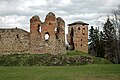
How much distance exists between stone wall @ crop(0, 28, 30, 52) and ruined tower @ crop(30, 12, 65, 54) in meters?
1.47

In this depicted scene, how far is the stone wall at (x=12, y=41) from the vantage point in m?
41.2

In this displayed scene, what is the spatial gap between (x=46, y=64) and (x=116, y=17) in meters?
16.9

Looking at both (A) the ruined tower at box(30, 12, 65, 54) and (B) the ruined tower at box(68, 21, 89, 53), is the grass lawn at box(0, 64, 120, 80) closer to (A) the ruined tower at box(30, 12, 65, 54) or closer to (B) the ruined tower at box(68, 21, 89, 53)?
(A) the ruined tower at box(30, 12, 65, 54)

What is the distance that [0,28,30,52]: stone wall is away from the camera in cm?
4116

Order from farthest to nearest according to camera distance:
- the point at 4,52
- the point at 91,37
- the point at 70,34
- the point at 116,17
Answer: 1. the point at 91,37
2. the point at 70,34
3. the point at 116,17
4. the point at 4,52

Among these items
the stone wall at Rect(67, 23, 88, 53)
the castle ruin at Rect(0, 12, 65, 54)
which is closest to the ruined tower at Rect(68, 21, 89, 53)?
the stone wall at Rect(67, 23, 88, 53)

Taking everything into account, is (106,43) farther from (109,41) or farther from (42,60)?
(42,60)

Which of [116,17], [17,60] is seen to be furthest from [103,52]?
[17,60]

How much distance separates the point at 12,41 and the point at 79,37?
18.5 m

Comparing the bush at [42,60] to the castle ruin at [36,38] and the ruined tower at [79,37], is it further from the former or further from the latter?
the ruined tower at [79,37]

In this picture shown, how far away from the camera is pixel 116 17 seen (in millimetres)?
46312

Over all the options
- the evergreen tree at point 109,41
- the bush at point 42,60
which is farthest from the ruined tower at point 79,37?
the bush at point 42,60

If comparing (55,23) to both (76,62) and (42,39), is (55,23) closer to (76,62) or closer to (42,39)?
(42,39)

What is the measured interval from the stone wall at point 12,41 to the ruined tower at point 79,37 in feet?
53.3
